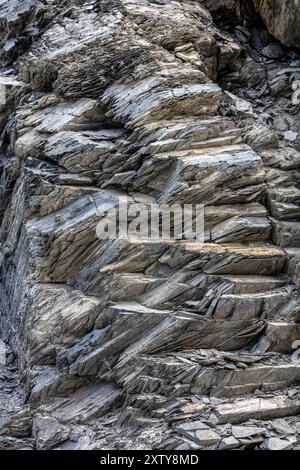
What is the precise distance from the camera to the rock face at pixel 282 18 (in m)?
22.6

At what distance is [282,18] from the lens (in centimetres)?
2306

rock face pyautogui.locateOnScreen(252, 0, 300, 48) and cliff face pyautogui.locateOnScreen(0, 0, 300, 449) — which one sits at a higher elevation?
rock face pyautogui.locateOnScreen(252, 0, 300, 48)

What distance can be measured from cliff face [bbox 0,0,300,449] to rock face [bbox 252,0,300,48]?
1.45 meters

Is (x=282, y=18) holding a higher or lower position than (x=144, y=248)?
higher

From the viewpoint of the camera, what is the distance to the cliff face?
668 inches

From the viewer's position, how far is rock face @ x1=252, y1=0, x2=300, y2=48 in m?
22.6

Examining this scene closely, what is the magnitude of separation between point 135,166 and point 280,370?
7237 mm

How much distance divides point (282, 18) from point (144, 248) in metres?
10.6

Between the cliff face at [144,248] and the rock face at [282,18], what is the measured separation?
4.76 feet

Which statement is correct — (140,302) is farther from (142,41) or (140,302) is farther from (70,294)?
(142,41)

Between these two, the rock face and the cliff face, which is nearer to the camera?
the cliff face

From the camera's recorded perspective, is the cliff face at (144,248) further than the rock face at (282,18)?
No

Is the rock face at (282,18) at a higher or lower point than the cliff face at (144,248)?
higher

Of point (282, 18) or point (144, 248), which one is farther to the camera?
point (282, 18)
